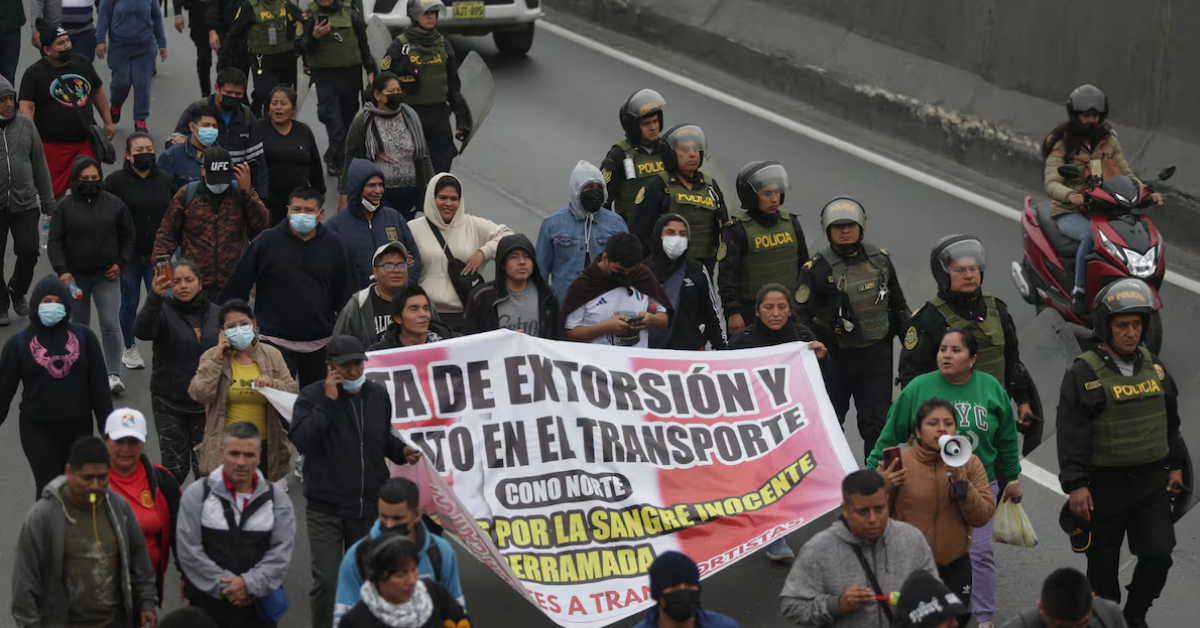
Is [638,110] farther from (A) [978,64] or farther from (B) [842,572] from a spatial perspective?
(A) [978,64]

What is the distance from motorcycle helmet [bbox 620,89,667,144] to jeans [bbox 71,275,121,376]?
3.76 m

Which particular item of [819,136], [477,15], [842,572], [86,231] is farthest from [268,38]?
[842,572]

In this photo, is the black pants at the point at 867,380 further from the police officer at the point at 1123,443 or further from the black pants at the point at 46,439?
the black pants at the point at 46,439

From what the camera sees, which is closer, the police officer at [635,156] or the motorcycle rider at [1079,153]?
the police officer at [635,156]

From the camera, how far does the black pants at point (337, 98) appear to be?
1600 cm

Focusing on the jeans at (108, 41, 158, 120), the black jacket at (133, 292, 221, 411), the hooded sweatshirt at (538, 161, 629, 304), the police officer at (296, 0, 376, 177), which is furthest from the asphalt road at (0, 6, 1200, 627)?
the hooded sweatshirt at (538, 161, 629, 304)

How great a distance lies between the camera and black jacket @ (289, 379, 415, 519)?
8945 millimetres

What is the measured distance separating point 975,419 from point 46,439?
201 inches

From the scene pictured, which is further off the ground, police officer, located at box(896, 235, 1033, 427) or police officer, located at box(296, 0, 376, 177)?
police officer, located at box(296, 0, 376, 177)

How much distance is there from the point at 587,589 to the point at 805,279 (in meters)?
2.67

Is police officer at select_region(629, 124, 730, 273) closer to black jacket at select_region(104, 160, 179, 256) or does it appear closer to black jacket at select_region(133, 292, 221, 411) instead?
black jacket at select_region(133, 292, 221, 411)

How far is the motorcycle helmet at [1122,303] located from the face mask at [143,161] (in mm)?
6644

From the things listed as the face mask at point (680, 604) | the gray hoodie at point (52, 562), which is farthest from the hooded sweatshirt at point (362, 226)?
the face mask at point (680, 604)

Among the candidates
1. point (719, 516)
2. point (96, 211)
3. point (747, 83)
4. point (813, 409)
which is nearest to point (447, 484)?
point (719, 516)
